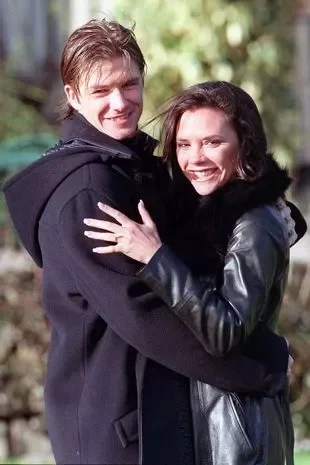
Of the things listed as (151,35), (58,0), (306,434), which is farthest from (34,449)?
(58,0)

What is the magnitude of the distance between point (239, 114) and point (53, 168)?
506 mm

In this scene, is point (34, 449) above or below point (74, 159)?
below

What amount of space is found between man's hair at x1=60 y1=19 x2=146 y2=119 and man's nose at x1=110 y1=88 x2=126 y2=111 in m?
0.08

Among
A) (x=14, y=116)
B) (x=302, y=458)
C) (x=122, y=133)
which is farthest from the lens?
(x=14, y=116)

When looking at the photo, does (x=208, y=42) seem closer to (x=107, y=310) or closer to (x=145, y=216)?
(x=145, y=216)

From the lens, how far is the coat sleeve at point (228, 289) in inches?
126

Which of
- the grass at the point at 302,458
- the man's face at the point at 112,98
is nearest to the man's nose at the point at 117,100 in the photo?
the man's face at the point at 112,98

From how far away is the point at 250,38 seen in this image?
27.3 ft

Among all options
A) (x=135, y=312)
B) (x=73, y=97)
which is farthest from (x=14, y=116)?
(x=135, y=312)

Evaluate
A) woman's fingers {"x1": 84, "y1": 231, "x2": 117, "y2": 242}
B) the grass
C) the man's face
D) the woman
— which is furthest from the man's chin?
the grass

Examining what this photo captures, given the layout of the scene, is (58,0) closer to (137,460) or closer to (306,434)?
(306,434)

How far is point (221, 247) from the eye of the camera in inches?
132

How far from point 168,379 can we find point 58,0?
776 centimetres

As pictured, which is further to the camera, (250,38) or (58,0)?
(58,0)
